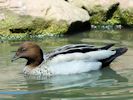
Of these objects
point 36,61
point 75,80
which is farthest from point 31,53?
point 75,80

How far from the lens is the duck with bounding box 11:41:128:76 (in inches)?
427

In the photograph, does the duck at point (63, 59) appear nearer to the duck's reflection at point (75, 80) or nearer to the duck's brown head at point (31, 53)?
the duck's brown head at point (31, 53)

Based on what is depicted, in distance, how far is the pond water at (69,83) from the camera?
9125mm

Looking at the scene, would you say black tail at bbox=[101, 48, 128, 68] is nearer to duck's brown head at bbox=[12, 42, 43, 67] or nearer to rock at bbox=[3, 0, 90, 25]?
duck's brown head at bbox=[12, 42, 43, 67]

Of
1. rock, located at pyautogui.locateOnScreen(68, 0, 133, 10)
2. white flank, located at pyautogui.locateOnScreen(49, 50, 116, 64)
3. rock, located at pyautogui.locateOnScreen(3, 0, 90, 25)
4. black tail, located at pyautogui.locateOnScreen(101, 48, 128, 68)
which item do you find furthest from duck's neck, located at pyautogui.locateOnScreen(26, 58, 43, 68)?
rock, located at pyautogui.locateOnScreen(68, 0, 133, 10)

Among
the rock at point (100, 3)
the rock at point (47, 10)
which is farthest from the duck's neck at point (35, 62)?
the rock at point (100, 3)

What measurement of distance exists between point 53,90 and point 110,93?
997 mm

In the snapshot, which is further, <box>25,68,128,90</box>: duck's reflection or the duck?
the duck

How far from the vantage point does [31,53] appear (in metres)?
11.1

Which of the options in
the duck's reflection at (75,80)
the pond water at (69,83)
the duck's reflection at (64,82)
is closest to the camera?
the pond water at (69,83)

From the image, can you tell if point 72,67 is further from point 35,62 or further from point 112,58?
point 112,58

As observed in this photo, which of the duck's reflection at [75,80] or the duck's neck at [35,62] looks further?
the duck's neck at [35,62]

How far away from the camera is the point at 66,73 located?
10828 millimetres

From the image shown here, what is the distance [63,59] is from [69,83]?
85cm
